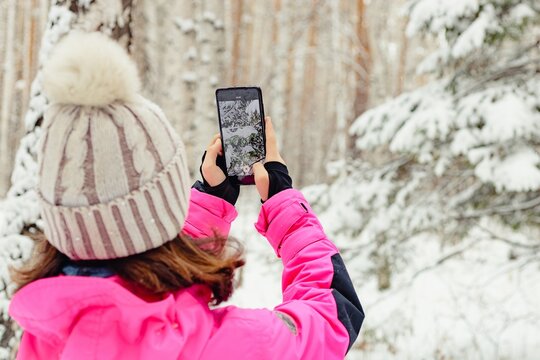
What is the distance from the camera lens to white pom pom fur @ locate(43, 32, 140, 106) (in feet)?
3.74

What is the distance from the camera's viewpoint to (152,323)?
111cm

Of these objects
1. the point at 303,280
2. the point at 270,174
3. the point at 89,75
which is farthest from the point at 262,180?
the point at 89,75

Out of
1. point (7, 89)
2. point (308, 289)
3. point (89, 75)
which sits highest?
point (89, 75)

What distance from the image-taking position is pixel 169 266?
1205 millimetres

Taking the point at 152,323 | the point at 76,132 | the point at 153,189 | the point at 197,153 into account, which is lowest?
the point at 197,153

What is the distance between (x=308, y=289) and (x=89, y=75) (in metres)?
0.71

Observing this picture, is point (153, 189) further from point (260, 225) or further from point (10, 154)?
point (10, 154)

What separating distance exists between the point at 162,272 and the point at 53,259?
26 cm

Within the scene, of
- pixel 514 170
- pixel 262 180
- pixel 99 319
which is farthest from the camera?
pixel 514 170

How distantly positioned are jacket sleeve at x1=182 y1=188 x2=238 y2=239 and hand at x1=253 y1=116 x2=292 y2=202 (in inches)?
4.3

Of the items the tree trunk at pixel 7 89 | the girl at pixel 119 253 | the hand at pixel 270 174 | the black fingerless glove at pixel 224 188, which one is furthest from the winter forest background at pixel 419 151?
the tree trunk at pixel 7 89

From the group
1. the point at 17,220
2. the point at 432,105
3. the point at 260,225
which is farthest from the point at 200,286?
the point at 432,105

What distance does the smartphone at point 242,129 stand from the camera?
1.62 meters

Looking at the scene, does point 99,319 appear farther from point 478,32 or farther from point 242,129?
point 478,32
